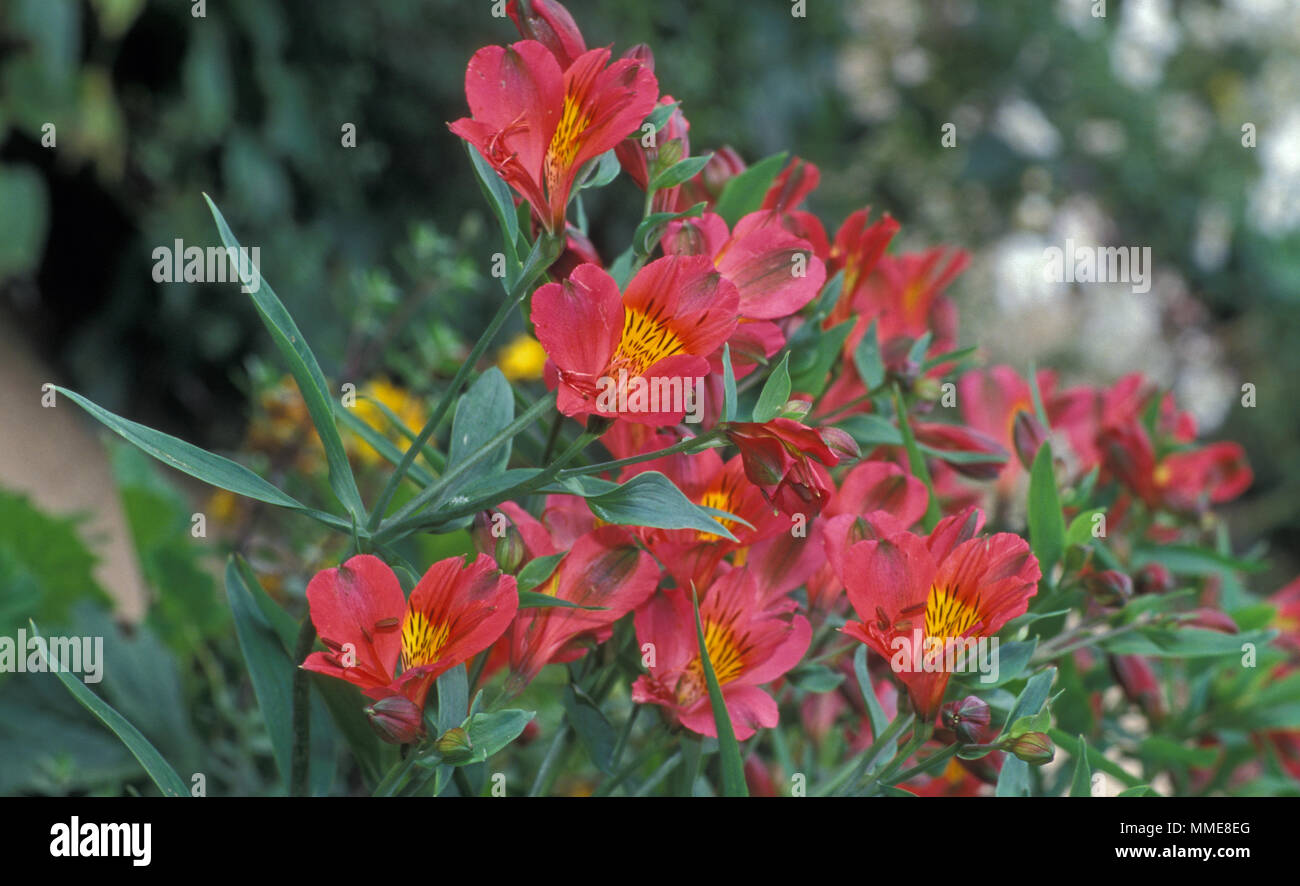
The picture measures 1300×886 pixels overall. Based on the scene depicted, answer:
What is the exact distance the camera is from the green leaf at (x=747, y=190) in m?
0.49

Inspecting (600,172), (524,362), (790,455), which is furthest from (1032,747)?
→ (524,362)

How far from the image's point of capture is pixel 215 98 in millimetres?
1931

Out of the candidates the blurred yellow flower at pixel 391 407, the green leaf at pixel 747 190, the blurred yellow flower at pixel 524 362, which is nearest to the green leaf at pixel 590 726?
the green leaf at pixel 747 190

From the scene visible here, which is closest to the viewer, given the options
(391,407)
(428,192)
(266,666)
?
(266,666)

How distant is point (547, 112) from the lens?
0.37 meters

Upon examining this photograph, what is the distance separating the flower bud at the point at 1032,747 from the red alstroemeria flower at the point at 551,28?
28 centimetres

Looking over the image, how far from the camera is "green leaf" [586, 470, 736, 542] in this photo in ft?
1.18

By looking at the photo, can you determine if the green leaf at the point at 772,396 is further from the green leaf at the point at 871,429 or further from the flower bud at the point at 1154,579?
the flower bud at the point at 1154,579

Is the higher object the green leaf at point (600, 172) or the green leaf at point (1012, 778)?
the green leaf at point (600, 172)

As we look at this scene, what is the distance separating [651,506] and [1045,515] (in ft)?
0.69

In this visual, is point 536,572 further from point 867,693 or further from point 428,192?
point 428,192
